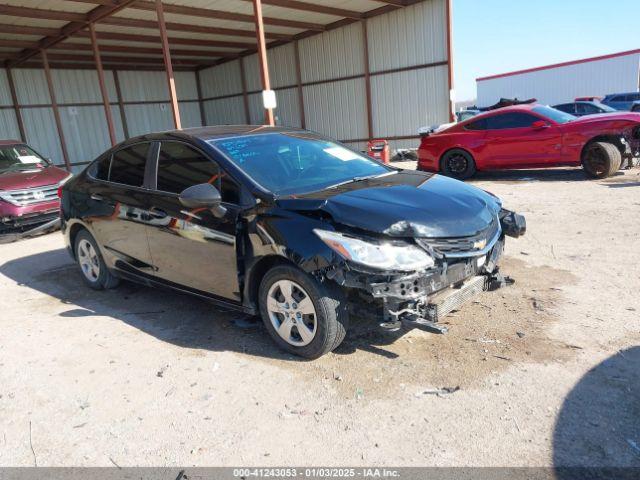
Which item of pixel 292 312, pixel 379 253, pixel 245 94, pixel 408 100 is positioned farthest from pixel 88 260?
pixel 245 94

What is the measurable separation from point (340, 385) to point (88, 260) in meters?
3.59

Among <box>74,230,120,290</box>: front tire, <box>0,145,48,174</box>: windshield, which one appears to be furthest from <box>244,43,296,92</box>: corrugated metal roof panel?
<box>74,230,120,290</box>: front tire

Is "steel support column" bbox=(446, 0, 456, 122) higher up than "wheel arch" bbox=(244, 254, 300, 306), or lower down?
higher up

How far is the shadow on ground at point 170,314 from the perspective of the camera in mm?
3754

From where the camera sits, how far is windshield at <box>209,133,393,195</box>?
3.77 m

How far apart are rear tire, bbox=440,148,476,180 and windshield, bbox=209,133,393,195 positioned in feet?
21.8

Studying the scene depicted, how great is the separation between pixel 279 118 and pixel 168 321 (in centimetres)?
1963

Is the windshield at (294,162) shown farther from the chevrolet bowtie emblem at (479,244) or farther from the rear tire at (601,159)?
the rear tire at (601,159)

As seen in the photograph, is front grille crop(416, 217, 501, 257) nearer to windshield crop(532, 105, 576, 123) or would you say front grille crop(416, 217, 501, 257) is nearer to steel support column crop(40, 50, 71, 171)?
windshield crop(532, 105, 576, 123)

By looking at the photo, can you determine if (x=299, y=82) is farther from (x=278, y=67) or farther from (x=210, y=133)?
(x=210, y=133)

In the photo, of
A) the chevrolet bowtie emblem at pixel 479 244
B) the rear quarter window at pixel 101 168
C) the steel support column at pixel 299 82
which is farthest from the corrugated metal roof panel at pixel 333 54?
the chevrolet bowtie emblem at pixel 479 244

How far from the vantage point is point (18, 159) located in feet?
30.6

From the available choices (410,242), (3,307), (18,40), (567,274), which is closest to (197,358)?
(410,242)

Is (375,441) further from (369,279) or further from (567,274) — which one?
(567,274)
